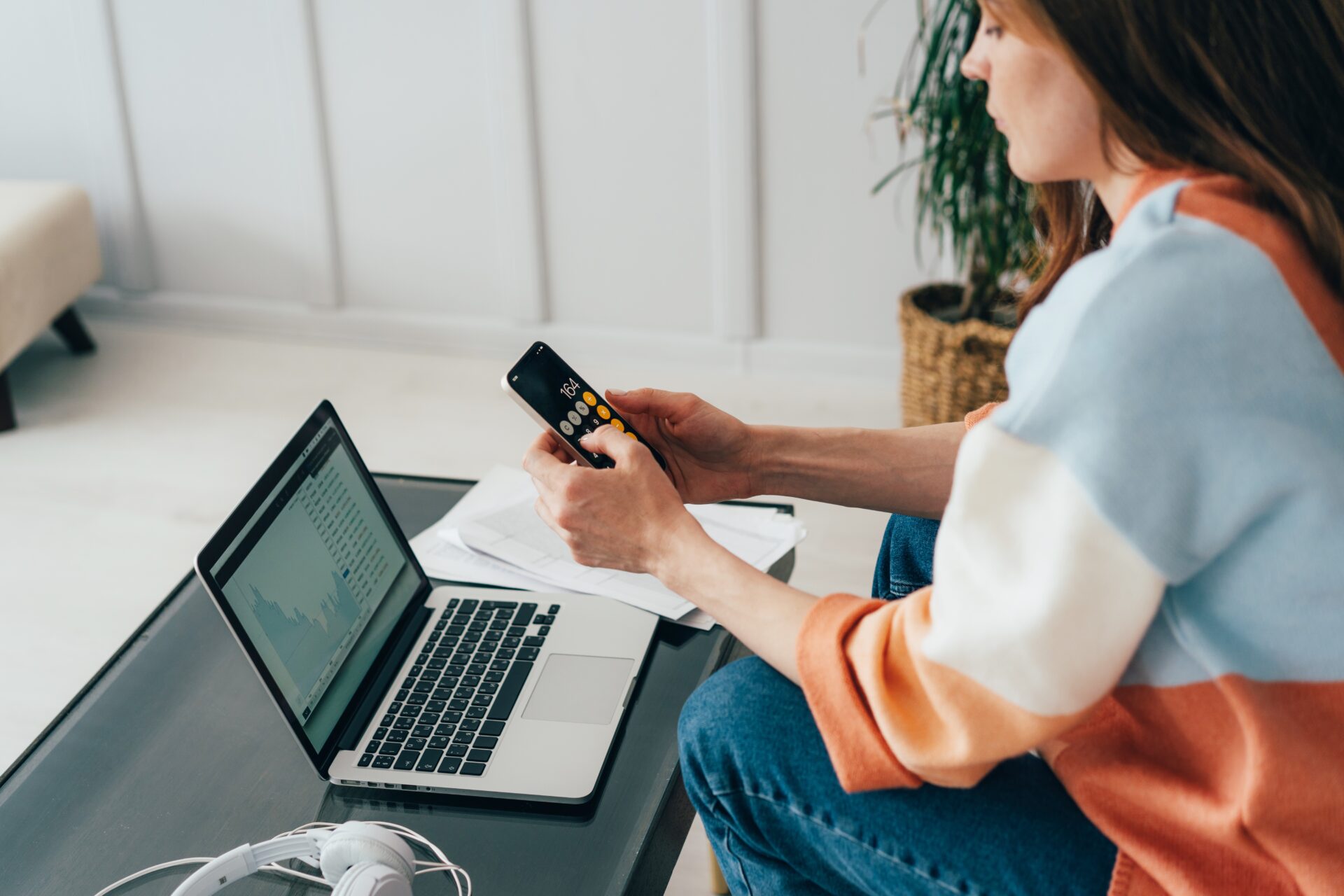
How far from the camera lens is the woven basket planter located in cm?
211

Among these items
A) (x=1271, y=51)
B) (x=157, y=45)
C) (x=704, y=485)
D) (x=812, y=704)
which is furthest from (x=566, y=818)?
(x=157, y=45)

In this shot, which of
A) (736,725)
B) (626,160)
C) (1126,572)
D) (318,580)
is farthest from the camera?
(626,160)

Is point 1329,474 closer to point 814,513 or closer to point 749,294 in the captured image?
point 814,513

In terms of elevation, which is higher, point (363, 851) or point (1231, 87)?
point (1231, 87)

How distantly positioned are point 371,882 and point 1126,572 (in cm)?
46

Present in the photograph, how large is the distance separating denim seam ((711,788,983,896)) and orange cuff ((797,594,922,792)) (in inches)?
2.0

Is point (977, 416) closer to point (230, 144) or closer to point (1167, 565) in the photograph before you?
point (1167, 565)

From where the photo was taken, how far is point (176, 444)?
244 centimetres

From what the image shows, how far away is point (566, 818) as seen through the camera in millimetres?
915

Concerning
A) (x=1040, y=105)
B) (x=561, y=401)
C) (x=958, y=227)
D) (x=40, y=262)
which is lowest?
(x=40, y=262)

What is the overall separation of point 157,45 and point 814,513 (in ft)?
5.85

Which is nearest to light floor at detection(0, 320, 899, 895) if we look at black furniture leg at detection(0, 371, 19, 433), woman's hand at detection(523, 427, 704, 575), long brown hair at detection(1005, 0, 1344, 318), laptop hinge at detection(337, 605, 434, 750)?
black furniture leg at detection(0, 371, 19, 433)

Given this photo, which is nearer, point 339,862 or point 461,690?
point 339,862

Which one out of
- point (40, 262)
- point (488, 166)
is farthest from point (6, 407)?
point (488, 166)
